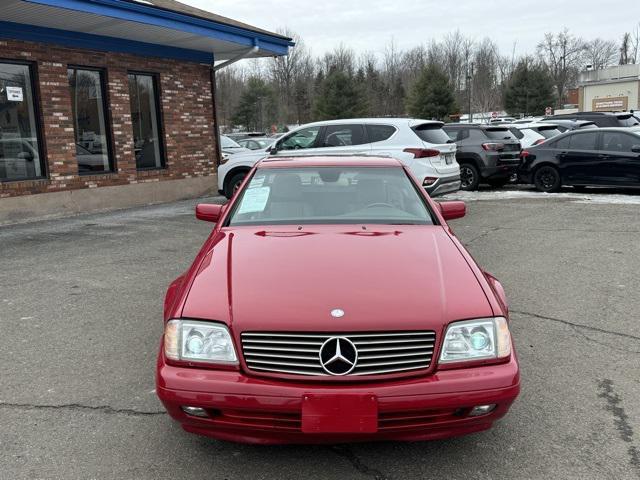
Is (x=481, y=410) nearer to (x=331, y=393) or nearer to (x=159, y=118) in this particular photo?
(x=331, y=393)

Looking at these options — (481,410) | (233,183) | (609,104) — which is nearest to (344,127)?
(233,183)

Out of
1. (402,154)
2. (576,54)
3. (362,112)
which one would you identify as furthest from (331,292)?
(576,54)

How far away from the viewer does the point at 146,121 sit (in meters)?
13.4

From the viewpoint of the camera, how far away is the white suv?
10.9 meters

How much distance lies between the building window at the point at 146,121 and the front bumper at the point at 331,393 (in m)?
11.3

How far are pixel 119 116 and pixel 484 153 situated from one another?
836 centimetres

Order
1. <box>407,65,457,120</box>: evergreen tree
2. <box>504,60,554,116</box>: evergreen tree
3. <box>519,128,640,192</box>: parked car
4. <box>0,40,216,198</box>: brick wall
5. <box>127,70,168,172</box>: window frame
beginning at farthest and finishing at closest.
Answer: <box>504,60,554,116</box>: evergreen tree → <box>407,65,457,120</box>: evergreen tree → <box>127,70,168,172</box>: window frame → <box>519,128,640,192</box>: parked car → <box>0,40,216,198</box>: brick wall

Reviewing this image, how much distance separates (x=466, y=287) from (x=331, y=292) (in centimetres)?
69

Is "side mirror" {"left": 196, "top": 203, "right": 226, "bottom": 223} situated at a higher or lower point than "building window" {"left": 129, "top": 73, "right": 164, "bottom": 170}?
lower

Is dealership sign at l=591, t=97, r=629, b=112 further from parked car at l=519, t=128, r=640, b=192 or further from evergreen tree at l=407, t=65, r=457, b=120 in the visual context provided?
parked car at l=519, t=128, r=640, b=192

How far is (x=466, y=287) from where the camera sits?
9.80 ft

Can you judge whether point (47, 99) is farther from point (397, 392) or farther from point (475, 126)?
point (397, 392)

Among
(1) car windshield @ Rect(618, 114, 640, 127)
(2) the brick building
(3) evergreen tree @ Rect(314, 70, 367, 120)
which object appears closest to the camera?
(2) the brick building

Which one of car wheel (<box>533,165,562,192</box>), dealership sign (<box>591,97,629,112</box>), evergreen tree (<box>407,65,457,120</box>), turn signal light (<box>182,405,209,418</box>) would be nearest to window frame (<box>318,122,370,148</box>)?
car wheel (<box>533,165,562,192</box>)
